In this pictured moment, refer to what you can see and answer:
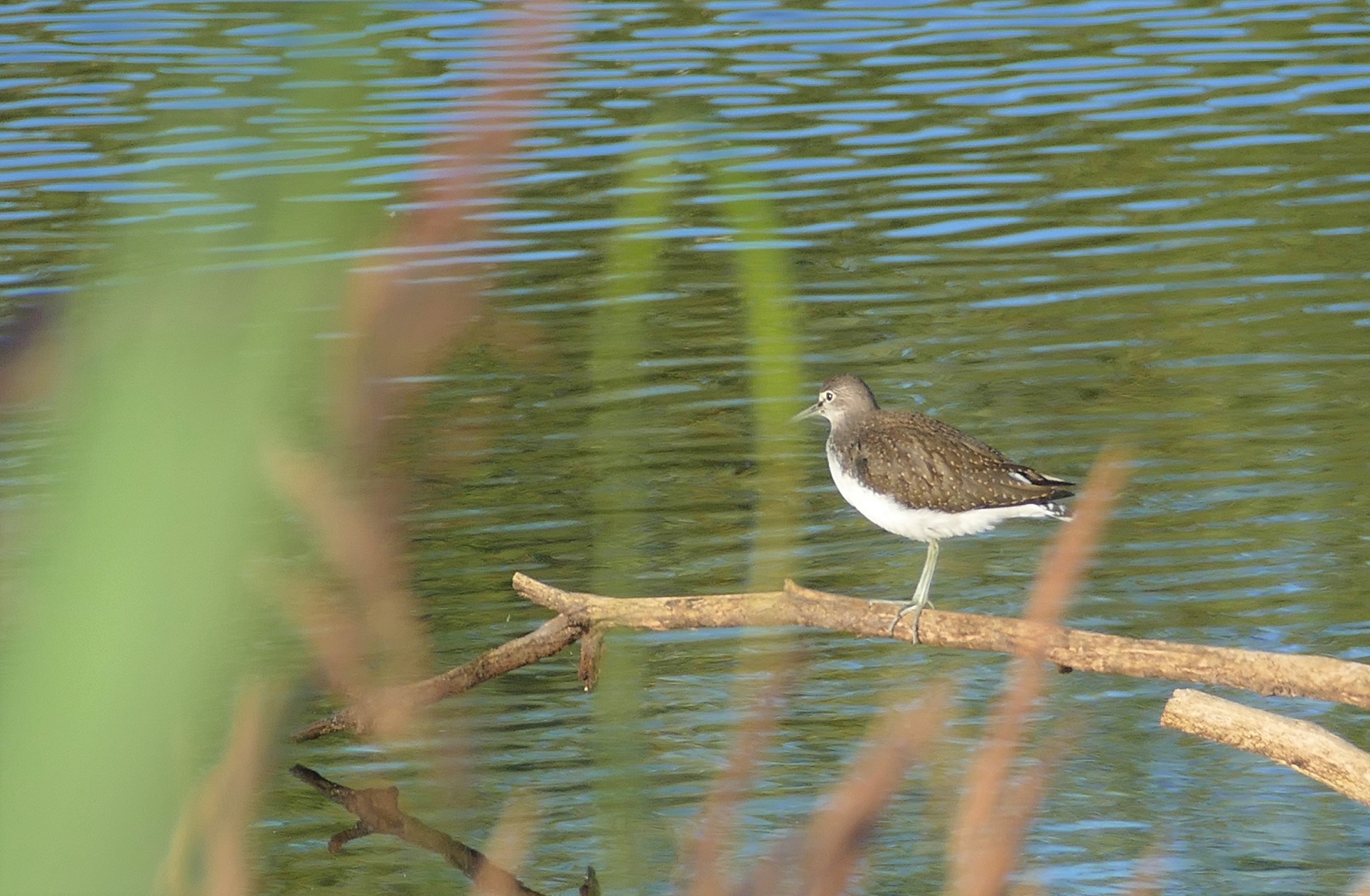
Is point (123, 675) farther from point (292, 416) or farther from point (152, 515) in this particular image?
point (292, 416)

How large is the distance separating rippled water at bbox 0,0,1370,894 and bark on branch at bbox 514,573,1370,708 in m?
0.28

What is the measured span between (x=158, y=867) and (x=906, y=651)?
810cm

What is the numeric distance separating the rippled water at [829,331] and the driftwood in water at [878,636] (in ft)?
0.84

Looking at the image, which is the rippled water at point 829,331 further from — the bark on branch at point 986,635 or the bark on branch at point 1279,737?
the bark on branch at point 1279,737

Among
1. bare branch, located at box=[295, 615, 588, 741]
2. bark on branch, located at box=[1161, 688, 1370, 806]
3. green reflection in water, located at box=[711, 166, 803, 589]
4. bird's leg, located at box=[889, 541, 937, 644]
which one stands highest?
green reflection in water, located at box=[711, 166, 803, 589]

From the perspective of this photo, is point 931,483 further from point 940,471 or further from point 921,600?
point 921,600

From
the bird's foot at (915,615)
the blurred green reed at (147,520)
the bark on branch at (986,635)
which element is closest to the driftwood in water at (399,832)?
the bark on branch at (986,635)

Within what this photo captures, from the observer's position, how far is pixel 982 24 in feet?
75.7

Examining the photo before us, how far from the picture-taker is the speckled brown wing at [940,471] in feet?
22.9

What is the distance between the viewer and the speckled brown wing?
6.99 meters

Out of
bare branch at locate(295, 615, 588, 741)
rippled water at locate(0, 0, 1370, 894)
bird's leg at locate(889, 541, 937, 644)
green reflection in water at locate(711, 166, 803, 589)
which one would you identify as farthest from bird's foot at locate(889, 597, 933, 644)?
green reflection in water at locate(711, 166, 803, 589)

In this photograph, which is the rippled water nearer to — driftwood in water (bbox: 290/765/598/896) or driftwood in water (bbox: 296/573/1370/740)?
driftwood in water (bbox: 290/765/598/896)

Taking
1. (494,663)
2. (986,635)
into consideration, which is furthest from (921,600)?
(494,663)

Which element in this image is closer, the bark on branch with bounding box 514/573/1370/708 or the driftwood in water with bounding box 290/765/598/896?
the bark on branch with bounding box 514/573/1370/708
